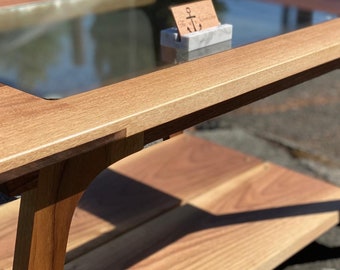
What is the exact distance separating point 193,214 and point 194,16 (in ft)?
1.85

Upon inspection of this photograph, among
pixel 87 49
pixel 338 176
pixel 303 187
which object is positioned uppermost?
pixel 87 49

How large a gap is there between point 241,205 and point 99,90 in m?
0.77

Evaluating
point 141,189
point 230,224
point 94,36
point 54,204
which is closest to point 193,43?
point 94,36

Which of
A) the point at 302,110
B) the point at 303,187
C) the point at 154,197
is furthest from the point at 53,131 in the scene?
the point at 302,110

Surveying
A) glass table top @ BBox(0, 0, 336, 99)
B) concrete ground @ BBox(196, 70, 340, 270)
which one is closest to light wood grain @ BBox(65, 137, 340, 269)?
concrete ground @ BBox(196, 70, 340, 270)

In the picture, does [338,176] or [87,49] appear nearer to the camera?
[87,49]

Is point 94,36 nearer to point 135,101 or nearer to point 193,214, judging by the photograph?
point 135,101

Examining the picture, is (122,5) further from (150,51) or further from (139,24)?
(150,51)

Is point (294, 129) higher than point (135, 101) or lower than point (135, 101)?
lower

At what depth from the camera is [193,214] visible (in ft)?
4.42

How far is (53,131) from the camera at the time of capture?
0.58 m

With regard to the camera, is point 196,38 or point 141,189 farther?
point 141,189

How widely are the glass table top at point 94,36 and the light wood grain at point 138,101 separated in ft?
0.11

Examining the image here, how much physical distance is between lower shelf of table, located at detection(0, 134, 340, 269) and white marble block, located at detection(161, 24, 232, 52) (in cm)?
44
